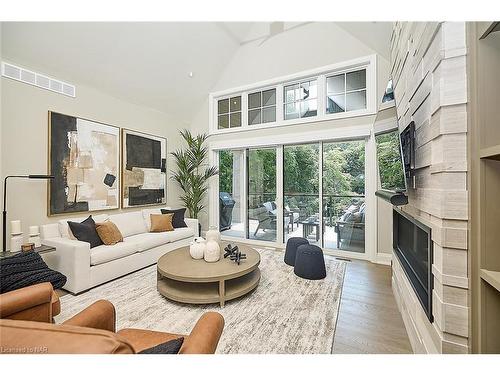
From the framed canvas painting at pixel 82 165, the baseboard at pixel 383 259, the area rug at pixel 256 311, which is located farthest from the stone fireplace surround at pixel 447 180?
the framed canvas painting at pixel 82 165

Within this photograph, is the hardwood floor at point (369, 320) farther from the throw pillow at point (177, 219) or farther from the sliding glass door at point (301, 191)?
the throw pillow at point (177, 219)

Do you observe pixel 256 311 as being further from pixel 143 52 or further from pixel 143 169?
pixel 143 52

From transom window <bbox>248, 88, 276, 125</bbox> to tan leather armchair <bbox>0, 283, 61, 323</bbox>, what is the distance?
4230 millimetres

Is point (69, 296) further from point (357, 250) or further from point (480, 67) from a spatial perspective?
point (357, 250)

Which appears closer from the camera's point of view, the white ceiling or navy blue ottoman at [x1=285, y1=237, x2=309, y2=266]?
the white ceiling

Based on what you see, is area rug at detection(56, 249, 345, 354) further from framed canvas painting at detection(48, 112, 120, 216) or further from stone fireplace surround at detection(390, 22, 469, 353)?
framed canvas painting at detection(48, 112, 120, 216)

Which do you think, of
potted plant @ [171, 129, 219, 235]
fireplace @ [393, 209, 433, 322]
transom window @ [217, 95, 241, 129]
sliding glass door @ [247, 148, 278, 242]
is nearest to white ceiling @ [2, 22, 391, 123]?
transom window @ [217, 95, 241, 129]

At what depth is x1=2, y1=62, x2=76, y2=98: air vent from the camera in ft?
9.09

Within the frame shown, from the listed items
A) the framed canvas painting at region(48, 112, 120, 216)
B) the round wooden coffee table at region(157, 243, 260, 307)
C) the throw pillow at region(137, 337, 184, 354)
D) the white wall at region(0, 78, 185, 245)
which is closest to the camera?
the throw pillow at region(137, 337, 184, 354)

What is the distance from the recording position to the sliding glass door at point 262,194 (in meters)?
4.70

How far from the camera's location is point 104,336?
622 mm

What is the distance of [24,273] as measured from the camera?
2.06 meters

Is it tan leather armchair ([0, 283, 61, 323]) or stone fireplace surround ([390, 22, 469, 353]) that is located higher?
stone fireplace surround ([390, 22, 469, 353])
